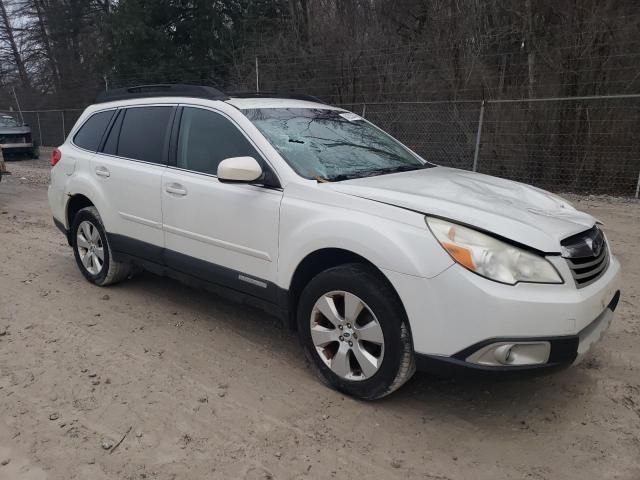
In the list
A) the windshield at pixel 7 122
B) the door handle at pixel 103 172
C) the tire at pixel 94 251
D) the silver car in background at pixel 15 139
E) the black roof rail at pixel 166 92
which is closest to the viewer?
the black roof rail at pixel 166 92

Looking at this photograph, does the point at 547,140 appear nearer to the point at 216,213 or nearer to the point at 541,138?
the point at 541,138

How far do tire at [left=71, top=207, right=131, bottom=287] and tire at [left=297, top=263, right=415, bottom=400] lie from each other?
2.49 meters

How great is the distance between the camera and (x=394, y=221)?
2900 millimetres

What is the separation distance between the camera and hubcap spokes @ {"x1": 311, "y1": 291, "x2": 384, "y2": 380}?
9.90ft

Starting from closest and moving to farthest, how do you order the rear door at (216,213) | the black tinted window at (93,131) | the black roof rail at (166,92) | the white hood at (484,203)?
the white hood at (484,203) < the rear door at (216,213) < the black roof rail at (166,92) < the black tinted window at (93,131)

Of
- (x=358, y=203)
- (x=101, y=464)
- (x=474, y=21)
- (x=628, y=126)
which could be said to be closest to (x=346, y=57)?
(x=474, y=21)

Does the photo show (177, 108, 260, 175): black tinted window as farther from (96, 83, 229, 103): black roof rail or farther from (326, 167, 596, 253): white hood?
(326, 167, 596, 253): white hood

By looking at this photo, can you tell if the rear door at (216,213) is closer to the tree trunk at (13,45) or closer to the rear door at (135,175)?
the rear door at (135,175)

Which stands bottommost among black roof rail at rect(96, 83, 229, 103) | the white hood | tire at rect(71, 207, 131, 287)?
tire at rect(71, 207, 131, 287)

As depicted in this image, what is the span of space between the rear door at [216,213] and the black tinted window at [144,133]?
0.23 metres

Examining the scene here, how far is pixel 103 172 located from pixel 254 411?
9.40 feet

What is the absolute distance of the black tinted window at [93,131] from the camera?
5.12m

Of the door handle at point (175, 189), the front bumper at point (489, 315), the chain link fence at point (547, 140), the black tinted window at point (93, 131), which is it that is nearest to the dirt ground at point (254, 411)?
the front bumper at point (489, 315)

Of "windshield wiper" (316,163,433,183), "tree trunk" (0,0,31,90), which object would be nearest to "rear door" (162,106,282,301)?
"windshield wiper" (316,163,433,183)
